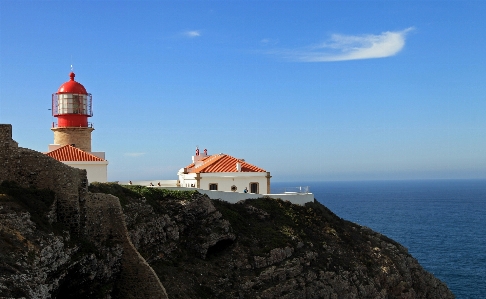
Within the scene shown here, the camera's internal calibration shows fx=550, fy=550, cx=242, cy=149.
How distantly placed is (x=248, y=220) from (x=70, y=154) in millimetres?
13498

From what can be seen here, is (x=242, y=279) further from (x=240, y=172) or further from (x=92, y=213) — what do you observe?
(x=240, y=172)

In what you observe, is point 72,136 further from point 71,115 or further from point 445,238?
point 445,238

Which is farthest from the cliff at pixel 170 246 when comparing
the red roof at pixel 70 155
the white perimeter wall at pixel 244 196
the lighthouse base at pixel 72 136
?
the lighthouse base at pixel 72 136

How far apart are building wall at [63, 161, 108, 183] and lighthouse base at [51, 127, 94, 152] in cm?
636

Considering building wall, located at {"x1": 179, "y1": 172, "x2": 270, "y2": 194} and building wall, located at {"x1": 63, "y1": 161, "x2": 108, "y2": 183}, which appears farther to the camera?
building wall, located at {"x1": 179, "y1": 172, "x2": 270, "y2": 194}

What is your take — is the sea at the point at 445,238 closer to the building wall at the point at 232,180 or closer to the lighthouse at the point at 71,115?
the building wall at the point at 232,180

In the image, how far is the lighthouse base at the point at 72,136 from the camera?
4388 cm

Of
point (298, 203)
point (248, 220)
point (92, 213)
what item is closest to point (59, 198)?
point (92, 213)

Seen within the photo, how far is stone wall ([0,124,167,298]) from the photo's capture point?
2216cm

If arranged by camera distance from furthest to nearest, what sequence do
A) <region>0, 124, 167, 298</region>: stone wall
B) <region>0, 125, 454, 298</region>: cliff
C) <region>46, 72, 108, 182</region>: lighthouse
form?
<region>46, 72, 108, 182</region>: lighthouse
<region>0, 124, 167, 298</region>: stone wall
<region>0, 125, 454, 298</region>: cliff

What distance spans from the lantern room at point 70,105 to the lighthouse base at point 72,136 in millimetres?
377

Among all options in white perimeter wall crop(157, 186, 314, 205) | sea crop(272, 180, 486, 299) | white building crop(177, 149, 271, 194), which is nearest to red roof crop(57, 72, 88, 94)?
white building crop(177, 149, 271, 194)

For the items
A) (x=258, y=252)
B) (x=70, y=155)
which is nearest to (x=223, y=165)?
(x=70, y=155)

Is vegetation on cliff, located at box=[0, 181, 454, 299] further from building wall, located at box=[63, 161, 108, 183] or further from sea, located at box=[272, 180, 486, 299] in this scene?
sea, located at box=[272, 180, 486, 299]
